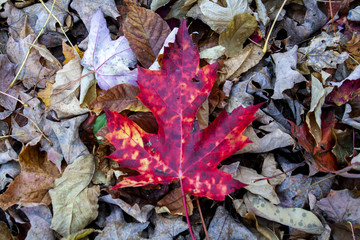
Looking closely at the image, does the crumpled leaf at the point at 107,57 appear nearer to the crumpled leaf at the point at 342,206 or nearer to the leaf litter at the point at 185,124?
the leaf litter at the point at 185,124

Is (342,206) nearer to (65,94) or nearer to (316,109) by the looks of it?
(316,109)

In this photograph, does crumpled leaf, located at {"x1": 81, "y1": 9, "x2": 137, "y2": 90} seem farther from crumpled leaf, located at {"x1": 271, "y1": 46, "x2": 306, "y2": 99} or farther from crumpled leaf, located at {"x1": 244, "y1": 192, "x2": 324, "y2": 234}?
crumpled leaf, located at {"x1": 244, "y1": 192, "x2": 324, "y2": 234}

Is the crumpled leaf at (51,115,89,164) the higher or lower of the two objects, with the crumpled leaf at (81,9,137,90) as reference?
lower

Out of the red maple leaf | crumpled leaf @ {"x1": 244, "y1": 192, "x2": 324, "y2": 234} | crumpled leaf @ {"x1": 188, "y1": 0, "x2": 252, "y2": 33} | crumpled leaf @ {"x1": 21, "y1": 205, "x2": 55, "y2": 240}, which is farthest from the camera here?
crumpled leaf @ {"x1": 188, "y1": 0, "x2": 252, "y2": 33}

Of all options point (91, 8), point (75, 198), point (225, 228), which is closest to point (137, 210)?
point (75, 198)

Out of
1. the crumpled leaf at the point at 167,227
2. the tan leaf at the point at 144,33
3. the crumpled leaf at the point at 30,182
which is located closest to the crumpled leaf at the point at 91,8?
the tan leaf at the point at 144,33

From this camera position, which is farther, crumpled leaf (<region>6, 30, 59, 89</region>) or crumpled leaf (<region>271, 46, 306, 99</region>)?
crumpled leaf (<region>6, 30, 59, 89</region>)

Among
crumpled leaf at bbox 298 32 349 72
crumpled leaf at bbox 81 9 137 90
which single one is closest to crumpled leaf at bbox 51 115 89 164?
crumpled leaf at bbox 81 9 137 90

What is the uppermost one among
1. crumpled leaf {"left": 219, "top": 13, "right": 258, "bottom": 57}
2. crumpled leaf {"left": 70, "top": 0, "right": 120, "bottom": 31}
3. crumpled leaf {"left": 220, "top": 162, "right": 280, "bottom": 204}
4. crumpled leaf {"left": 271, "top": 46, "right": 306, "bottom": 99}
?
crumpled leaf {"left": 70, "top": 0, "right": 120, "bottom": 31}
